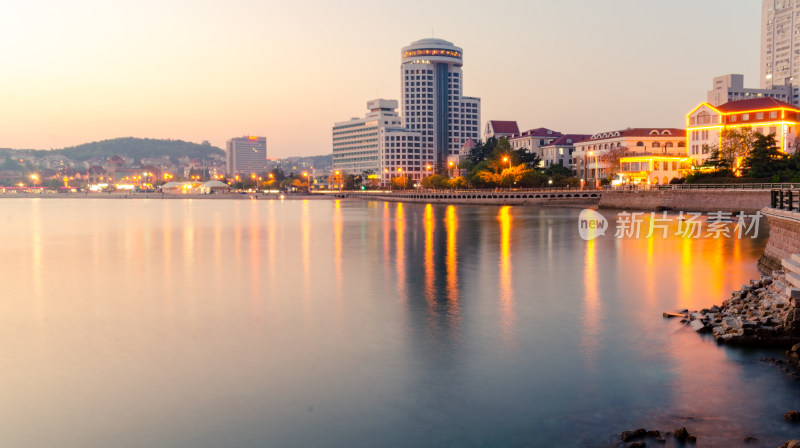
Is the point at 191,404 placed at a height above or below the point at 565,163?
below

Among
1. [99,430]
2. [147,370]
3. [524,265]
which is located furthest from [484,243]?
[99,430]

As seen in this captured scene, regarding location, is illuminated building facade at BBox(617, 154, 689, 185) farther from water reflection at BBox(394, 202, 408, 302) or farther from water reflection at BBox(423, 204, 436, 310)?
water reflection at BBox(423, 204, 436, 310)

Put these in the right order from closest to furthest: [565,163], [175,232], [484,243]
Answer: [484,243] < [175,232] < [565,163]

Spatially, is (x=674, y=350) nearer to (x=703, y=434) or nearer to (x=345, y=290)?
(x=703, y=434)

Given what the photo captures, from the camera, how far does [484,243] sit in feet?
150

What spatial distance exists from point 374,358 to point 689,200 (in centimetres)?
7024

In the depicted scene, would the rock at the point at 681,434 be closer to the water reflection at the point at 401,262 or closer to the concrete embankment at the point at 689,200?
the water reflection at the point at 401,262

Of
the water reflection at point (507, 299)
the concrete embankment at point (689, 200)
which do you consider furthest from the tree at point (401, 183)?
the water reflection at point (507, 299)

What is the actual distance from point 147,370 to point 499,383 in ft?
25.9

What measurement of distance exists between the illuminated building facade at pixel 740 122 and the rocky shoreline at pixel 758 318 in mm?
76692

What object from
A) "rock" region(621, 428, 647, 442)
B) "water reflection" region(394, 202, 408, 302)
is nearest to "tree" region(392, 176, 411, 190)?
"water reflection" region(394, 202, 408, 302)

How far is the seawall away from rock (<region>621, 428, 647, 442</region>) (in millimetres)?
15526

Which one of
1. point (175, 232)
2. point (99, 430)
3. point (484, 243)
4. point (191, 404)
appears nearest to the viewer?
point (99, 430)

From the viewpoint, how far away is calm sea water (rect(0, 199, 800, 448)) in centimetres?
1097
